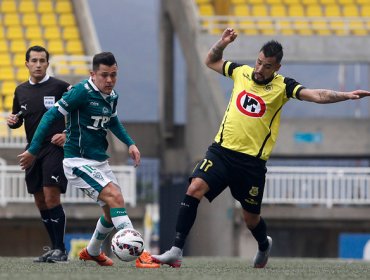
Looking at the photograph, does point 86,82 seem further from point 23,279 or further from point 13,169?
point 13,169

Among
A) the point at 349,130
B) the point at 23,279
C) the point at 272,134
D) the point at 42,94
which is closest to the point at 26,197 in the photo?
the point at 349,130

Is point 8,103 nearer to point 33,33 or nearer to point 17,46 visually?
point 17,46

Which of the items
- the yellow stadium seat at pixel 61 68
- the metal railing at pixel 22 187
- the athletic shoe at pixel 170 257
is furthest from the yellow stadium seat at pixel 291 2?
the athletic shoe at pixel 170 257

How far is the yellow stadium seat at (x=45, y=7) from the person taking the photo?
3019 centimetres

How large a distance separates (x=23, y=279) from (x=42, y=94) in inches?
136

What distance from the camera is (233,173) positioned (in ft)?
35.9

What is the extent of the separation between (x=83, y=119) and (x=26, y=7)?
19886 mm

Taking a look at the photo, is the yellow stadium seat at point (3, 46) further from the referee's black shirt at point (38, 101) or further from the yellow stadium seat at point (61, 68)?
the referee's black shirt at point (38, 101)

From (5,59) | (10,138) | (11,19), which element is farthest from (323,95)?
(11,19)

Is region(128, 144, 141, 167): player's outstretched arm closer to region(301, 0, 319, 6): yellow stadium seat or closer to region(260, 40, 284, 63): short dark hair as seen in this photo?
region(260, 40, 284, 63): short dark hair

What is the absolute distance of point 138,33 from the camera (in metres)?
69.2

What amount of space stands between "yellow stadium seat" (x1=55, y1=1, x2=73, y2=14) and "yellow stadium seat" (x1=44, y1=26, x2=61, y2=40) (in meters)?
0.85

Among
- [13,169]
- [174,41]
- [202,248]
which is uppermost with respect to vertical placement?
[174,41]

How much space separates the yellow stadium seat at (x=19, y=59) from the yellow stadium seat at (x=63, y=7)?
2.31 meters
